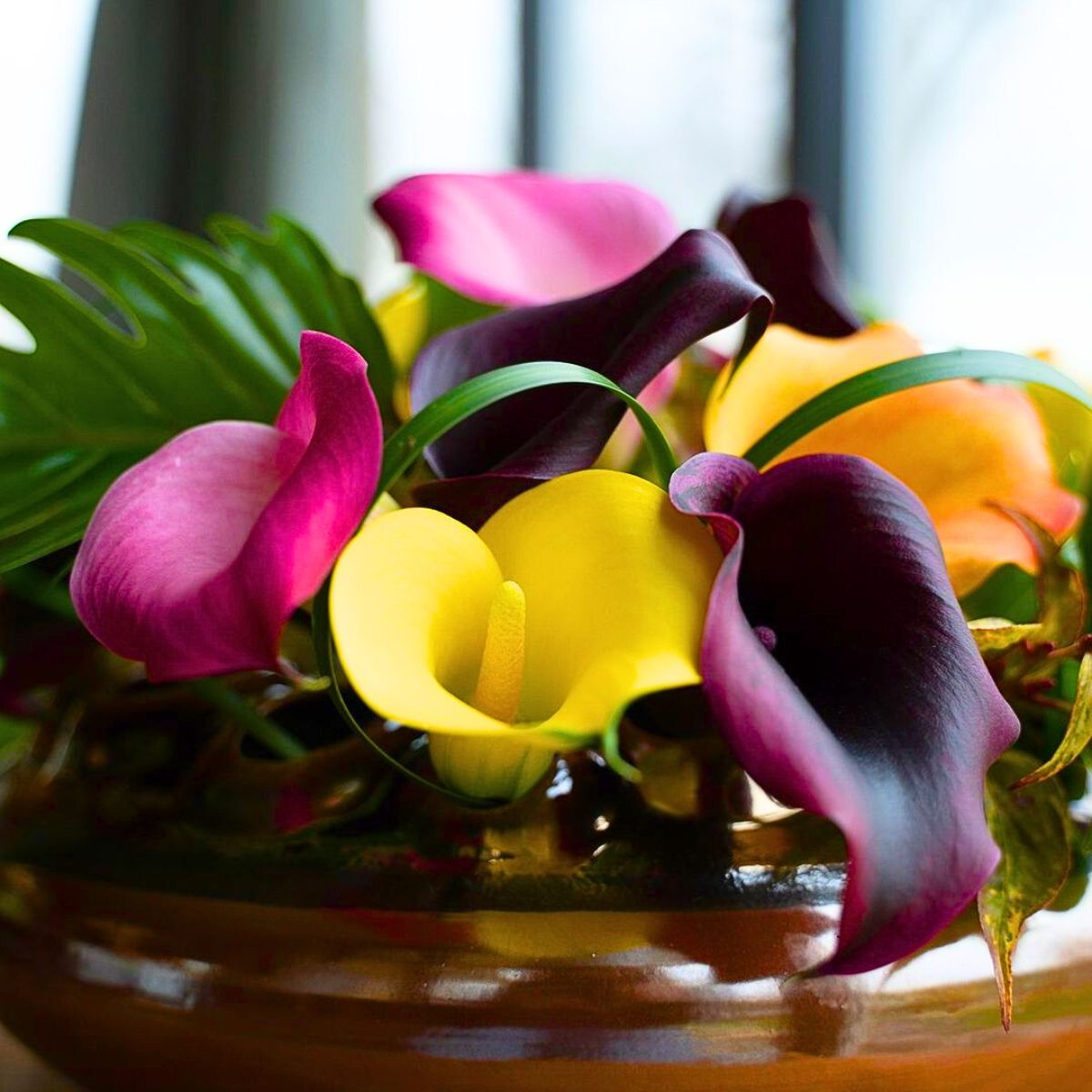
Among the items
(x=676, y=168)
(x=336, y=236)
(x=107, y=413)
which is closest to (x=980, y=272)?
(x=676, y=168)

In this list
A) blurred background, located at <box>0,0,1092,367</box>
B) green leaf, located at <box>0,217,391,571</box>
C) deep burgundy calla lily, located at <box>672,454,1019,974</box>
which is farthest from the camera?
blurred background, located at <box>0,0,1092,367</box>

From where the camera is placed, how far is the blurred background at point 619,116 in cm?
71

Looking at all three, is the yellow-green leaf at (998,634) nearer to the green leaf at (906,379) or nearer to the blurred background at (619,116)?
the green leaf at (906,379)

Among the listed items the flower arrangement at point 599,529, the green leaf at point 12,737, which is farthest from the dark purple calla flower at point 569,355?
the green leaf at point 12,737

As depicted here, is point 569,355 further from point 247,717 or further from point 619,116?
point 619,116

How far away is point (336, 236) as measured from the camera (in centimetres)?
96

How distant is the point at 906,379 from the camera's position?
167mm

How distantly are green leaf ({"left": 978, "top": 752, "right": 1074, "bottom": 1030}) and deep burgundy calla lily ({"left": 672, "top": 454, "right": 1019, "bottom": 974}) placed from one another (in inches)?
1.3

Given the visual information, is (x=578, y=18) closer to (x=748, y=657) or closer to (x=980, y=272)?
(x=980, y=272)

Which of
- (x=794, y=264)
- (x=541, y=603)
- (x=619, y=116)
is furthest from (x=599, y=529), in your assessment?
(x=619, y=116)

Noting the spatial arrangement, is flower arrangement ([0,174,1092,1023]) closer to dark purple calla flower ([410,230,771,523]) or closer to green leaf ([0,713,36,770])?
dark purple calla flower ([410,230,771,523])

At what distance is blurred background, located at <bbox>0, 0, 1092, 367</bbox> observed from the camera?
2.32 feet

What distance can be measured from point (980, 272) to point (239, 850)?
674 mm

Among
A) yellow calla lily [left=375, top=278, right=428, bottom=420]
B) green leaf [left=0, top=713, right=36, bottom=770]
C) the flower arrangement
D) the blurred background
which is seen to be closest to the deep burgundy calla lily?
the flower arrangement
